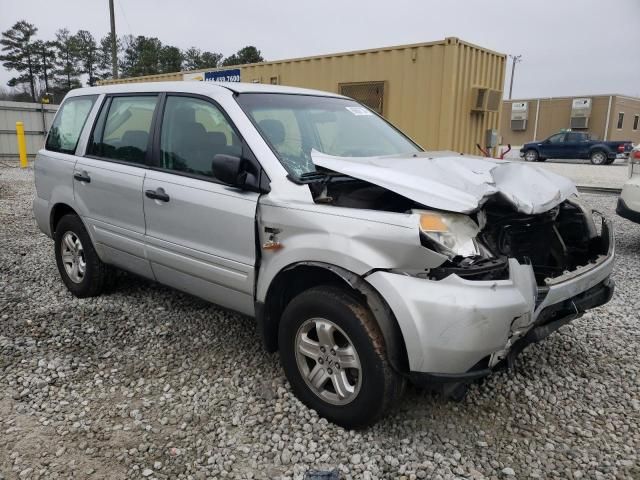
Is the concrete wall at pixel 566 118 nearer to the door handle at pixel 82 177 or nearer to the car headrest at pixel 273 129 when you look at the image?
the door handle at pixel 82 177

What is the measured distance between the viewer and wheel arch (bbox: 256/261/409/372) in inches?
95.3

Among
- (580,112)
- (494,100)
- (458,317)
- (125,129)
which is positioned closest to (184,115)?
(125,129)

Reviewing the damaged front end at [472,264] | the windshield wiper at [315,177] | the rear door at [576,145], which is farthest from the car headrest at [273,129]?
the rear door at [576,145]

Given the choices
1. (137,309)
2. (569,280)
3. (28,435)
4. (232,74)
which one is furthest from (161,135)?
(232,74)

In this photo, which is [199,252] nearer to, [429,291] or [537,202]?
[429,291]

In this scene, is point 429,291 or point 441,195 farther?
point 441,195

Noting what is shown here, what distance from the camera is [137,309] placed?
14.2ft

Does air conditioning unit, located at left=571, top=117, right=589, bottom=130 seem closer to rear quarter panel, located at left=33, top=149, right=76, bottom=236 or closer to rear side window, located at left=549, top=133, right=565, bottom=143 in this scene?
rear side window, located at left=549, top=133, right=565, bottom=143

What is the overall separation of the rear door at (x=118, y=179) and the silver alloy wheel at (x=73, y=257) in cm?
37

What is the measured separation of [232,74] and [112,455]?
10298mm

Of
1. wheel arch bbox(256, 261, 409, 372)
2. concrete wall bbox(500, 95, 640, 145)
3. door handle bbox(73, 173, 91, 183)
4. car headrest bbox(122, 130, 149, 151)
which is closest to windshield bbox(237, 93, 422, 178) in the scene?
wheel arch bbox(256, 261, 409, 372)

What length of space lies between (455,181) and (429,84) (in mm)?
6304

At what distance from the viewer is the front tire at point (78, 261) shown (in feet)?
14.2

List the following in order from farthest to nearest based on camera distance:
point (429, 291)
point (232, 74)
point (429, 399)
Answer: point (232, 74), point (429, 399), point (429, 291)
